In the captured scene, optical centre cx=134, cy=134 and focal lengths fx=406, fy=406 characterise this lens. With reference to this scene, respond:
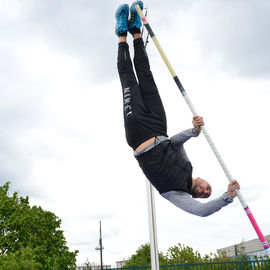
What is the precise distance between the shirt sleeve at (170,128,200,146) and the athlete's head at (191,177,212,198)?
441 mm

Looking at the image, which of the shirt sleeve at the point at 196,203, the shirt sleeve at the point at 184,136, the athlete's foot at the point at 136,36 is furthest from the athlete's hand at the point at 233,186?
the athlete's foot at the point at 136,36

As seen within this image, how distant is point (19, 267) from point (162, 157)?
9.67m

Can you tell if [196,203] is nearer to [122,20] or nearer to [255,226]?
[255,226]

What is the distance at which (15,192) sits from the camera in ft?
56.4

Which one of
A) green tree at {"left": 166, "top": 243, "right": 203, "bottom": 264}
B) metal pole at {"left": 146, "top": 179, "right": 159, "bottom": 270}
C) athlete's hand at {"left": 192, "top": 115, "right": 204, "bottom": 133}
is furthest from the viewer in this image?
green tree at {"left": 166, "top": 243, "right": 203, "bottom": 264}

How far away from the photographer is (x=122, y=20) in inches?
180

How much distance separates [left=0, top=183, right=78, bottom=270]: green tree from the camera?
49.9ft

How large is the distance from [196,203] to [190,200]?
0.07 meters

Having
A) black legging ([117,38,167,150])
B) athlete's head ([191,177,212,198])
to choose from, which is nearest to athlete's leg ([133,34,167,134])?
black legging ([117,38,167,150])

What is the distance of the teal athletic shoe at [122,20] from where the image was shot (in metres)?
4.55

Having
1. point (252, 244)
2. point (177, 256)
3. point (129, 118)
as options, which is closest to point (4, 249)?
point (177, 256)

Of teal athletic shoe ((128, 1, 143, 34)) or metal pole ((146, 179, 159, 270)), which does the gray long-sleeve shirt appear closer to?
teal athletic shoe ((128, 1, 143, 34))

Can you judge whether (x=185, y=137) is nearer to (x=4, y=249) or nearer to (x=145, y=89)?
(x=145, y=89)

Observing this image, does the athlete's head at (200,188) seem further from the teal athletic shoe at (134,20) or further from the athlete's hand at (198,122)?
the teal athletic shoe at (134,20)
